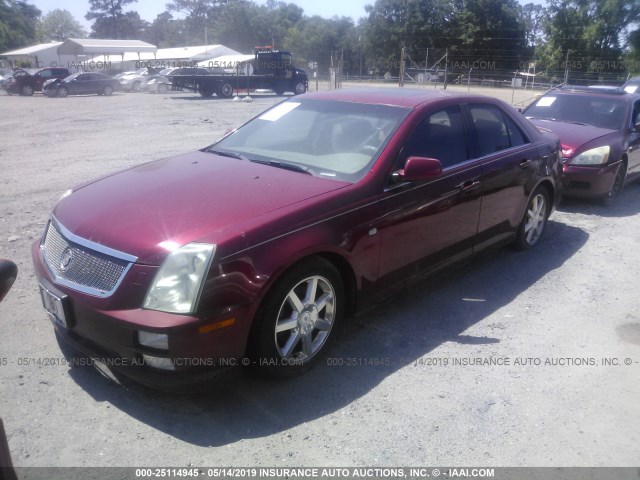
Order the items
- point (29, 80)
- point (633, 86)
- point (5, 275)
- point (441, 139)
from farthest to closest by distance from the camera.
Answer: point (29, 80), point (633, 86), point (441, 139), point (5, 275)

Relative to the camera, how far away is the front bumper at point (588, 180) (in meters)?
7.23

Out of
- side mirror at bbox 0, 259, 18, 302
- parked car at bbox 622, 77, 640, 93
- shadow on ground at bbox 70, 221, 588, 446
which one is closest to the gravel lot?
shadow on ground at bbox 70, 221, 588, 446

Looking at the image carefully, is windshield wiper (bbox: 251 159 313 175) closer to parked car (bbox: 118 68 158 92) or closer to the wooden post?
the wooden post

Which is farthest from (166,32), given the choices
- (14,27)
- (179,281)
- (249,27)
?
(179,281)

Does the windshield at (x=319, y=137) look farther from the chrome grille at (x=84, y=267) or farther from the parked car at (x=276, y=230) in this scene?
the chrome grille at (x=84, y=267)

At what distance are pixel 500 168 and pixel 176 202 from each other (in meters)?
2.86

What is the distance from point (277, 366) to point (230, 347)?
0.41 meters

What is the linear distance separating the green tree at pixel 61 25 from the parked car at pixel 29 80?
78.8 metres

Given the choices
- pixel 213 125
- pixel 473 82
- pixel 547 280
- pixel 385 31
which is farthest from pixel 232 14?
pixel 547 280

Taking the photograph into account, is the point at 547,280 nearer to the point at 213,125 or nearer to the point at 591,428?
the point at 591,428

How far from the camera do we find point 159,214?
10.4ft

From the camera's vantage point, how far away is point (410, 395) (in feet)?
11.0

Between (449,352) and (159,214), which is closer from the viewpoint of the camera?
(159,214)

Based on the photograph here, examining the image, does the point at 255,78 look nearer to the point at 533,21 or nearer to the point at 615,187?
the point at 615,187
